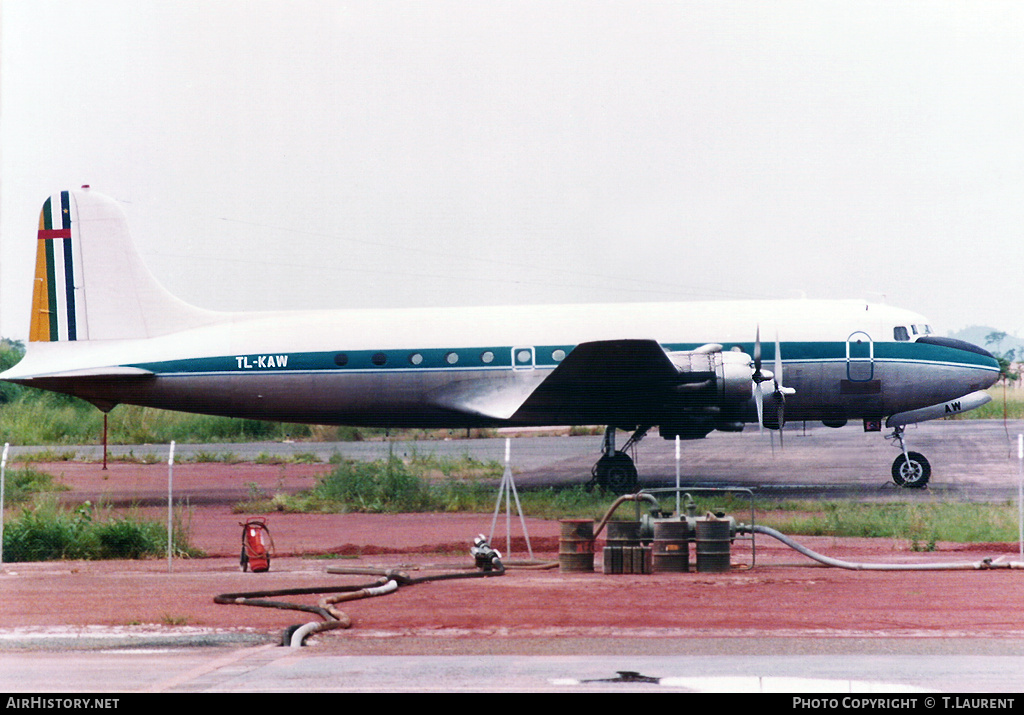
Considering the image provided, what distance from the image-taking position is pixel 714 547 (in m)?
14.6

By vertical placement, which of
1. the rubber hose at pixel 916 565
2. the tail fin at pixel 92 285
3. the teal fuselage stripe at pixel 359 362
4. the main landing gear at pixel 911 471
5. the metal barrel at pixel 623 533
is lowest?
the rubber hose at pixel 916 565

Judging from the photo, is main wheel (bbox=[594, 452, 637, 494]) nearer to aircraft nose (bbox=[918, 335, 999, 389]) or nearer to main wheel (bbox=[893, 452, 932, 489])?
main wheel (bbox=[893, 452, 932, 489])

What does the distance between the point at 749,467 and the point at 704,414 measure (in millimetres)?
9784

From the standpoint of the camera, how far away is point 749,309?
23.0 metres

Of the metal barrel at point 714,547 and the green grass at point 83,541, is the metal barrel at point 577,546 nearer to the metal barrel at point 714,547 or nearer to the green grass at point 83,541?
the metal barrel at point 714,547

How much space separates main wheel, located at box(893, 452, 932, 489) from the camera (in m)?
22.8

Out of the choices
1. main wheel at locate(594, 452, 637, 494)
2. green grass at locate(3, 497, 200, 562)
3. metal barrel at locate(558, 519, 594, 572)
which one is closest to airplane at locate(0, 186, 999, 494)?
main wheel at locate(594, 452, 637, 494)

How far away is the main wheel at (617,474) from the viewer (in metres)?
22.8

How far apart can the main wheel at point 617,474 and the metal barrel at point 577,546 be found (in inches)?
307

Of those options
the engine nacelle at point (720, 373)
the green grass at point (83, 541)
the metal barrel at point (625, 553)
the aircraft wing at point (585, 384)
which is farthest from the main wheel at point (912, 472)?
the green grass at point (83, 541)

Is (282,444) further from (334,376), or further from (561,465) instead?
(334,376)

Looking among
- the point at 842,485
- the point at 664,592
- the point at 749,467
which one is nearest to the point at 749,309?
the point at 842,485

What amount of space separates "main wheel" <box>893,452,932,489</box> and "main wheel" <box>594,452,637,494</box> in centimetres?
569
